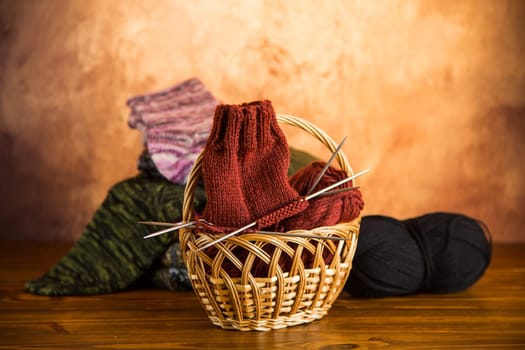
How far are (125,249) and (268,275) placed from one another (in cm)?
75

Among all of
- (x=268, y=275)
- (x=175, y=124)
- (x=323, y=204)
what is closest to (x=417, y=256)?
(x=323, y=204)

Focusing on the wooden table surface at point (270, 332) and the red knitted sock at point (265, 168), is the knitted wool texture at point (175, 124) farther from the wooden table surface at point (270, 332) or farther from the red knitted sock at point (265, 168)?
the red knitted sock at point (265, 168)

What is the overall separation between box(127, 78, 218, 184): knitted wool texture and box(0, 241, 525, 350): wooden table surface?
0.36m

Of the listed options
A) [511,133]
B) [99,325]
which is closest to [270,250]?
[99,325]

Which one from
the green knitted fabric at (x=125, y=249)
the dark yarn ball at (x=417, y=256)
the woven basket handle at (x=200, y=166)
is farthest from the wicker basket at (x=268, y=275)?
the green knitted fabric at (x=125, y=249)

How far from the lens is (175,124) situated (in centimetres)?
219

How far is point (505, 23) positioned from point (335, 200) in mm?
1699

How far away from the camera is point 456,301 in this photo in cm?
188

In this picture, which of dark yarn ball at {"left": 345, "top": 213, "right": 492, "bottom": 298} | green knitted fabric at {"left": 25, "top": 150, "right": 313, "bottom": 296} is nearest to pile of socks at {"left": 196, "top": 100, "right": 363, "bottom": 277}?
dark yarn ball at {"left": 345, "top": 213, "right": 492, "bottom": 298}

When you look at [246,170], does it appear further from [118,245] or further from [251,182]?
[118,245]

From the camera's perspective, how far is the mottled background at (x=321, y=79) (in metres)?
2.96

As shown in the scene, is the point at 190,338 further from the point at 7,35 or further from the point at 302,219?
the point at 7,35

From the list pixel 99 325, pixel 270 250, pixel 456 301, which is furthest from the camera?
pixel 456 301

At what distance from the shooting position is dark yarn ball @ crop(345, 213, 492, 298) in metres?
1.85
